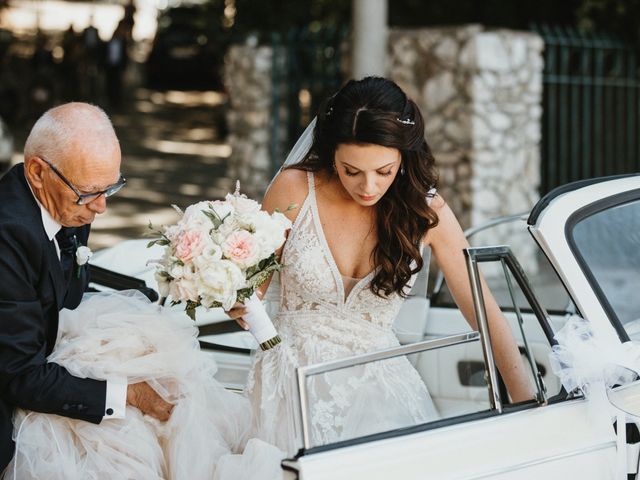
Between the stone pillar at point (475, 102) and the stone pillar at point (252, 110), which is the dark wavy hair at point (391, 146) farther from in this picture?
the stone pillar at point (252, 110)

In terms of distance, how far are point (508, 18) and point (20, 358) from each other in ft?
37.8

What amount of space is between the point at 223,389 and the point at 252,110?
7749mm

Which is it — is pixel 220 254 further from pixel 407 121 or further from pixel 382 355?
pixel 407 121

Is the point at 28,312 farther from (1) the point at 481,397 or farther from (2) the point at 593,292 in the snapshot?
(1) the point at 481,397

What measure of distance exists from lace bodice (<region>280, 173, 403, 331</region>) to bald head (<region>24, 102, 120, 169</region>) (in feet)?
2.47

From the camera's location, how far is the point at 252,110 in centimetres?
1081

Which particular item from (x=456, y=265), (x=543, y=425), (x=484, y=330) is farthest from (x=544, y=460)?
(x=456, y=265)

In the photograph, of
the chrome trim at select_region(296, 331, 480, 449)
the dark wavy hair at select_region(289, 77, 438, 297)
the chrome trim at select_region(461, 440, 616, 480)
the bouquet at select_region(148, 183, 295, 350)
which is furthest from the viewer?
the dark wavy hair at select_region(289, 77, 438, 297)

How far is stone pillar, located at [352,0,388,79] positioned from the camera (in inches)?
342

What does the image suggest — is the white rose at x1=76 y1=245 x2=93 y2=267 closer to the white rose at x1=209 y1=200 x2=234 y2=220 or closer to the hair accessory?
the white rose at x1=209 y1=200 x2=234 y2=220

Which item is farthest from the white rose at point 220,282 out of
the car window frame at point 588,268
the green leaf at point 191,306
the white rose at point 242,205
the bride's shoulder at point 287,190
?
the car window frame at point 588,268

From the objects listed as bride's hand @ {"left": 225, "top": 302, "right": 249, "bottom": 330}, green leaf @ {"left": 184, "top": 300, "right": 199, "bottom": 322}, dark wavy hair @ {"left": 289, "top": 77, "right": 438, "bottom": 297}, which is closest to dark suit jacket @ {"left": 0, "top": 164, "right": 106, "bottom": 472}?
green leaf @ {"left": 184, "top": 300, "right": 199, "bottom": 322}

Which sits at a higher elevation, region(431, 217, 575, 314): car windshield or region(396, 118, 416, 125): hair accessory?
region(396, 118, 416, 125): hair accessory

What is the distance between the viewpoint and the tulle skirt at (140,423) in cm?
291
